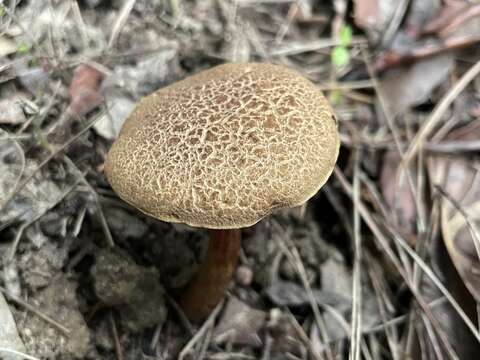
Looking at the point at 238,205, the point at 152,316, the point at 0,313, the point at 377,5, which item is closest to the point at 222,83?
the point at 238,205

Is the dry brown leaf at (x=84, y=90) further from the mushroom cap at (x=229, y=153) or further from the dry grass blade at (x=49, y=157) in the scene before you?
the mushroom cap at (x=229, y=153)

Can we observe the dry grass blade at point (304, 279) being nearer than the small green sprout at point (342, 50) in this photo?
Yes

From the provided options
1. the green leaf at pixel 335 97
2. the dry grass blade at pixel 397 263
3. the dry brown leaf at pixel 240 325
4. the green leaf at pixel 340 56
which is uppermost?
the green leaf at pixel 340 56

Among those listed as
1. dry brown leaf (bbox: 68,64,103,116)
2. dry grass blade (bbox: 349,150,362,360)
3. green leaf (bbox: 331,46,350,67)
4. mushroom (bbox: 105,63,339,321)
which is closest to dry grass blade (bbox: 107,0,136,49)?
dry brown leaf (bbox: 68,64,103,116)

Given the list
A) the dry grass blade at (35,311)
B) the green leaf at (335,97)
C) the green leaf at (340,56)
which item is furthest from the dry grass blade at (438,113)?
the dry grass blade at (35,311)

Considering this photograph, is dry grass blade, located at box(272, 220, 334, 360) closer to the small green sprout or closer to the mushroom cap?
the mushroom cap

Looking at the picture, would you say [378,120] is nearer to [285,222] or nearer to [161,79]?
[285,222]
